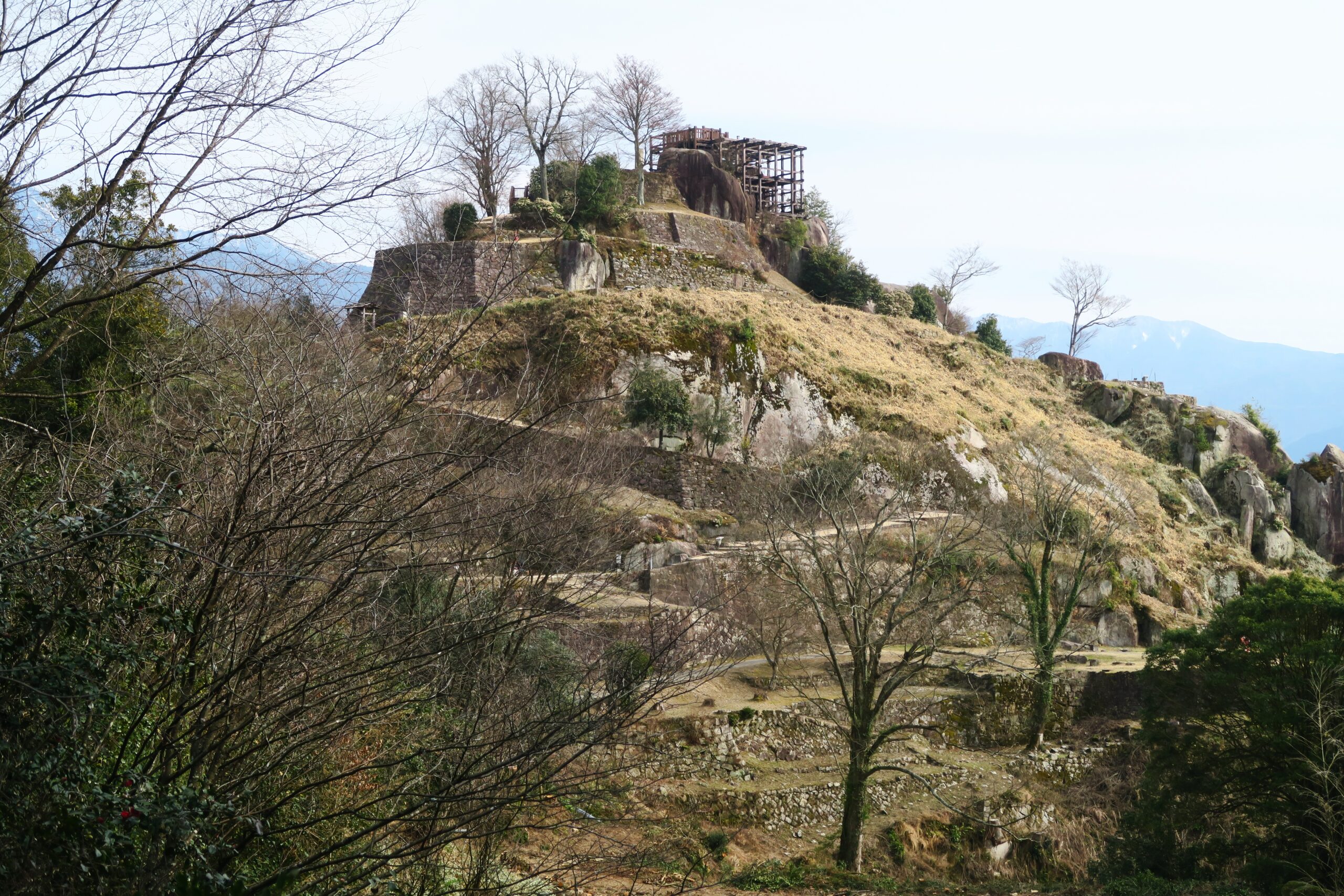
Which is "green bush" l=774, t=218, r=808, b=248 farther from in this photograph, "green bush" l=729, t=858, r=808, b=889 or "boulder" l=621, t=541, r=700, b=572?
"green bush" l=729, t=858, r=808, b=889

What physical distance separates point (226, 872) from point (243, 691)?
0.83 metres

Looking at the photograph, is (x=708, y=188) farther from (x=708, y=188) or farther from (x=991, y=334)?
(x=991, y=334)

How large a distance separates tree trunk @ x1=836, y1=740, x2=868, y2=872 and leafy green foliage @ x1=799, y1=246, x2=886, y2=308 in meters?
29.5

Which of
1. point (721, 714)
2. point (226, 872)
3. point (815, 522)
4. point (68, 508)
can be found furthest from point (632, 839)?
point (815, 522)

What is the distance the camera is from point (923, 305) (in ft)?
148

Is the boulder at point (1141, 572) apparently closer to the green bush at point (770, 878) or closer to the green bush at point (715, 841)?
the green bush at point (715, 841)

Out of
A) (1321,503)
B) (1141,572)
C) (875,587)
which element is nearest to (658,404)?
(875,587)

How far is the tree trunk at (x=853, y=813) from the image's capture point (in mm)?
14297

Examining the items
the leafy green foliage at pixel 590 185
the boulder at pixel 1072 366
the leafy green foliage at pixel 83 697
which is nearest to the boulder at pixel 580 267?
the leafy green foliage at pixel 590 185

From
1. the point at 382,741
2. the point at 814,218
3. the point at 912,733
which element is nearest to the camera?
the point at 382,741

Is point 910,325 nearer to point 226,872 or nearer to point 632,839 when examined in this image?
point 632,839

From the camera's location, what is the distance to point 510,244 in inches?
172

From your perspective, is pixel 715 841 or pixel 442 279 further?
pixel 715 841

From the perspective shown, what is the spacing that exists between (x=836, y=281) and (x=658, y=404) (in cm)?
1864
